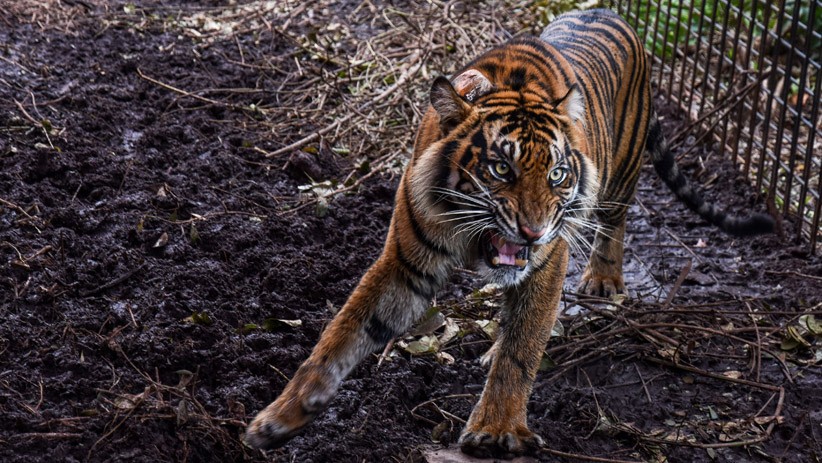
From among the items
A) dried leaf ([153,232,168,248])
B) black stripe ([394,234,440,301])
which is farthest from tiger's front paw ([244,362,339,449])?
dried leaf ([153,232,168,248])

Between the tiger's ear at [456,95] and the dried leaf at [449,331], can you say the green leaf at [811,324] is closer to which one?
the dried leaf at [449,331]

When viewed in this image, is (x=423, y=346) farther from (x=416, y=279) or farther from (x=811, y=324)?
(x=811, y=324)

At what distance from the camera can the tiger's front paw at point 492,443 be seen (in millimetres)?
3509

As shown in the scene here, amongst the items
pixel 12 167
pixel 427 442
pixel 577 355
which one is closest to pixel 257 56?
pixel 12 167

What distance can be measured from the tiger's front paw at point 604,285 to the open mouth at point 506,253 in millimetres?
1579

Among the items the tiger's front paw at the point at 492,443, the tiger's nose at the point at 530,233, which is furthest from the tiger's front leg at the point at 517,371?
the tiger's nose at the point at 530,233

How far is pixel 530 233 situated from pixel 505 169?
230 millimetres

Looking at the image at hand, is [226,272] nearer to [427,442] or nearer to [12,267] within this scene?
[12,267]

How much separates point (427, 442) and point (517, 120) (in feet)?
4.07

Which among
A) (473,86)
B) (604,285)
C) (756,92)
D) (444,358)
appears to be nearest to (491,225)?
(473,86)

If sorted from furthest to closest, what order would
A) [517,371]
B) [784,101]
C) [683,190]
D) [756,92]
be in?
[756,92], [784,101], [683,190], [517,371]

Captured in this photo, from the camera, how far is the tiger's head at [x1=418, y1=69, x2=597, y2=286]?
3.23m

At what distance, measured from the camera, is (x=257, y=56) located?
23.1ft

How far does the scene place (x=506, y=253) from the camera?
3428 mm
